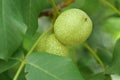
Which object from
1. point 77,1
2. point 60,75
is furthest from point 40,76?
point 77,1

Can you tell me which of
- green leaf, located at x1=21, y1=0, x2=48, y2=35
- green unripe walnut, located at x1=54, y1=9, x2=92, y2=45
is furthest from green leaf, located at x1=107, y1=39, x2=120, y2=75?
green leaf, located at x1=21, y1=0, x2=48, y2=35

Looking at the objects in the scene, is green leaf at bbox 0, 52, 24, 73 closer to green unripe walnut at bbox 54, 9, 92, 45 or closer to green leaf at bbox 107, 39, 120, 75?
green unripe walnut at bbox 54, 9, 92, 45

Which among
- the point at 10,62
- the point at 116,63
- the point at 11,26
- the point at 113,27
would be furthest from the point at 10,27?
the point at 113,27

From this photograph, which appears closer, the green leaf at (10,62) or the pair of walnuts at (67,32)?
the green leaf at (10,62)

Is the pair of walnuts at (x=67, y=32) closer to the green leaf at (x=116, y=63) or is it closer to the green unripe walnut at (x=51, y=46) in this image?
the green unripe walnut at (x=51, y=46)

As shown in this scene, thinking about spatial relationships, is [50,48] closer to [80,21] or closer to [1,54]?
[80,21]

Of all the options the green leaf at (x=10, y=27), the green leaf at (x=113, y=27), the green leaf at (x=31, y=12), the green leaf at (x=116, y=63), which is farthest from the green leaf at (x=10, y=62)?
the green leaf at (x=113, y=27)
